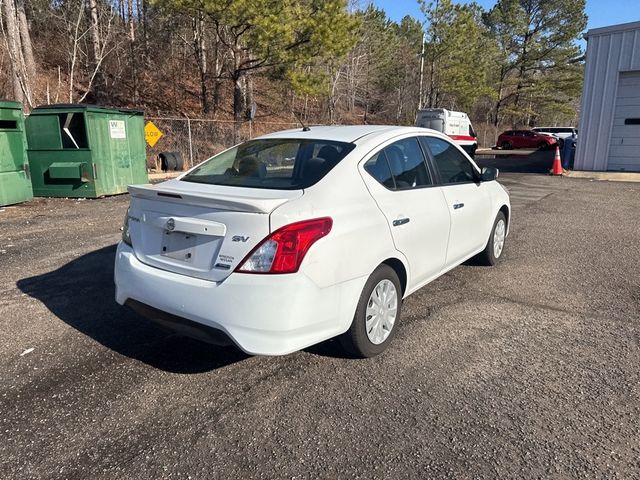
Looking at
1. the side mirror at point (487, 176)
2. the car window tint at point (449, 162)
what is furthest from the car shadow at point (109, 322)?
the side mirror at point (487, 176)

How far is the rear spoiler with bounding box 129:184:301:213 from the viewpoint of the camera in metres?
2.74

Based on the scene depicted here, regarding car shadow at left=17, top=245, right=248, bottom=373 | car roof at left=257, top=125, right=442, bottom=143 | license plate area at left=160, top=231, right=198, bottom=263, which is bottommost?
car shadow at left=17, top=245, right=248, bottom=373

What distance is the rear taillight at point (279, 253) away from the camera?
2691 millimetres

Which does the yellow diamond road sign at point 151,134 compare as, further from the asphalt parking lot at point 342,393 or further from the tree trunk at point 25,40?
the asphalt parking lot at point 342,393

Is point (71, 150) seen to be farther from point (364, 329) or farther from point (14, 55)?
point (364, 329)

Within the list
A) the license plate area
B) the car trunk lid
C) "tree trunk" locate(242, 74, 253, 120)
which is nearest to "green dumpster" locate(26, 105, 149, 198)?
the car trunk lid

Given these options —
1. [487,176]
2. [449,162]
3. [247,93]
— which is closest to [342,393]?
[449,162]

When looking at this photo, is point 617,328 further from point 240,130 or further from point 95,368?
point 240,130

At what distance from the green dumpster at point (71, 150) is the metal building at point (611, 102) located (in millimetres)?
14840

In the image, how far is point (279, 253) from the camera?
2689 mm

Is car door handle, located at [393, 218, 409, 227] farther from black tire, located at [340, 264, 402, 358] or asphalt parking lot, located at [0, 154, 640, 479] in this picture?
asphalt parking lot, located at [0, 154, 640, 479]

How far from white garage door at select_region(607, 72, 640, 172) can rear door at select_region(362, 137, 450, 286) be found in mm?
15205

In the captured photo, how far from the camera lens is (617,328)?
12.7 ft

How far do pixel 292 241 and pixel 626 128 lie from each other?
1711cm
